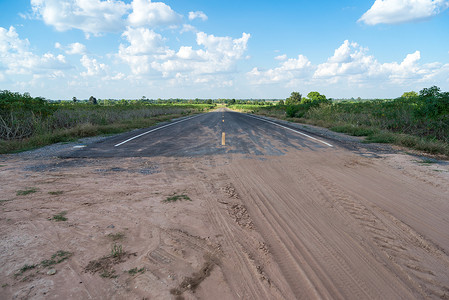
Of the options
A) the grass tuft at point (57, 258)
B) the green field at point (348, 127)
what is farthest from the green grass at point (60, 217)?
the green field at point (348, 127)

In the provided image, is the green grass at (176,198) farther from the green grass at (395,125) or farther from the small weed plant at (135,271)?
the green grass at (395,125)

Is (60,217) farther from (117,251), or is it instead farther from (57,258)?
(117,251)

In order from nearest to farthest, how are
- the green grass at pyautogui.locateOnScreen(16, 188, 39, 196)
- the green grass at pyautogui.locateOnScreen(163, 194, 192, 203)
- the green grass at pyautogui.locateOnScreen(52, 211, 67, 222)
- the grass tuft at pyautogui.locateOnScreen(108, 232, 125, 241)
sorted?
the grass tuft at pyautogui.locateOnScreen(108, 232, 125, 241) < the green grass at pyautogui.locateOnScreen(52, 211, 67, 222) < the green grass at pyautogui.locateOnScreen(163, 194, 192, 203) < the green grass at pyautogui.locateOnScreen(16, 188, 39, 196)

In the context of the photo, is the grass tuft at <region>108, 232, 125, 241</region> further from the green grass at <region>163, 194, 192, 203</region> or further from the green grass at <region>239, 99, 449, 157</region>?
the green grass at <region>239, 99, 449, 157</region>

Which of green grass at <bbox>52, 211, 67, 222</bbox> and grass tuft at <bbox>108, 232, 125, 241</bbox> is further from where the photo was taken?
green grass at <bbox>52, 211, 67, 222</bbox>

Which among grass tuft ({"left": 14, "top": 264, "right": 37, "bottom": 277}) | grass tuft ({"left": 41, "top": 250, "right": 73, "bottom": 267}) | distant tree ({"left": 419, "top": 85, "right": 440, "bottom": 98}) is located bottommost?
grass tuft ({"left": 41, "top": 250, "right": 73, "bottom": 267})

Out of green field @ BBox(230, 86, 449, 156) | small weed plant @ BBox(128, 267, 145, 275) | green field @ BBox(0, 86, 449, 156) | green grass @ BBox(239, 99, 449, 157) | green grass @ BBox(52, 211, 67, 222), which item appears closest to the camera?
small weed plant @ BBox(128, 267, 145, 275)

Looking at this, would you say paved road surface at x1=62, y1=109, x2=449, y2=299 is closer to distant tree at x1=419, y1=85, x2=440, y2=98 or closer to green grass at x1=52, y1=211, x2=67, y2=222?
green grass at x1=52, y1=211, x2=67, y2=222

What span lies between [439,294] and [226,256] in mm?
1938

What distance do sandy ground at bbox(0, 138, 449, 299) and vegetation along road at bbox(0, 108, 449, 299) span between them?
0.01m

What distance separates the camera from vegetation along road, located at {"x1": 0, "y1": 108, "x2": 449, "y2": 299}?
6.95 ft

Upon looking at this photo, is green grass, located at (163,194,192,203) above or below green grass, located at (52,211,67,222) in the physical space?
above

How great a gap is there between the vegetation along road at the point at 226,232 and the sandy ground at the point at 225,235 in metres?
0.01

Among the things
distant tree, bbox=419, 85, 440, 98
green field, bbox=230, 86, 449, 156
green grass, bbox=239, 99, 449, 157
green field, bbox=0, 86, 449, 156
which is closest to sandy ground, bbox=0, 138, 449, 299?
green grass, bbox=239, 99, 449, 157
